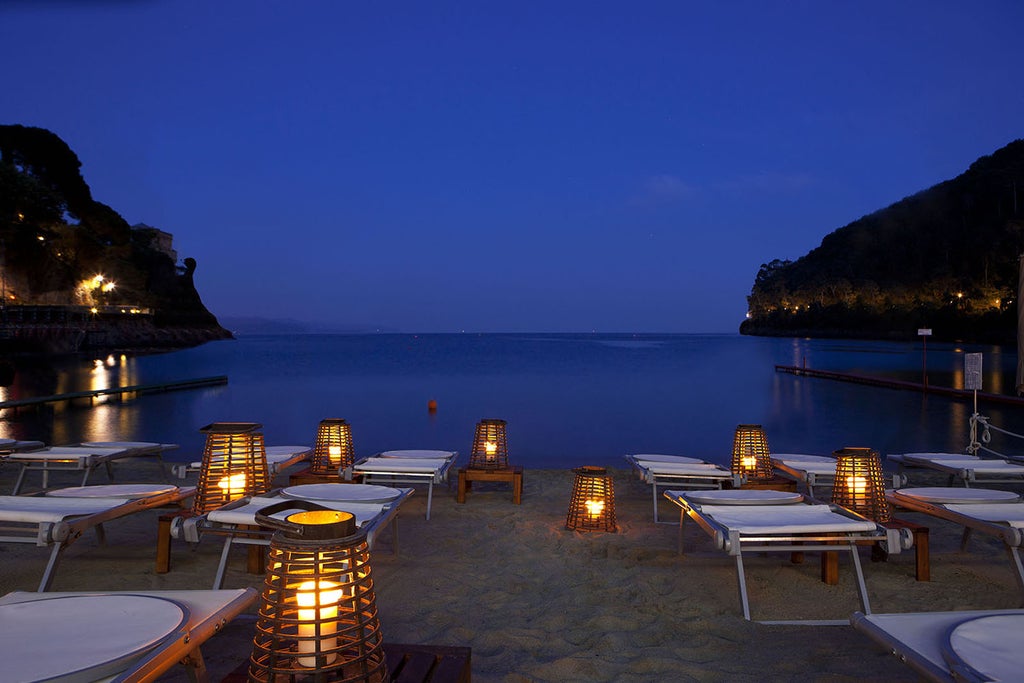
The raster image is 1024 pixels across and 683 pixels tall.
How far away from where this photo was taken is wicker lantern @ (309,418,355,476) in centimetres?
584

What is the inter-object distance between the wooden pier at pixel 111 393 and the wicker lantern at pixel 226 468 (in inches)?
470

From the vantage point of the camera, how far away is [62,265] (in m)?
43.3

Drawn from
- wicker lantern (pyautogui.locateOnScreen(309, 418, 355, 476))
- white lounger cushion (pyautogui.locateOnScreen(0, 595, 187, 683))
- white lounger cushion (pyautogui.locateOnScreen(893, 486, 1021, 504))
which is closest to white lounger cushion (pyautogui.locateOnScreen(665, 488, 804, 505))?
white lounger cushion (pyautogui.locateOnScreen(893, 486, 1021, 504))

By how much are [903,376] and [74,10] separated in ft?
95.5

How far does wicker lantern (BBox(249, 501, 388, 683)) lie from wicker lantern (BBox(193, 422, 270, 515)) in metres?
2.54

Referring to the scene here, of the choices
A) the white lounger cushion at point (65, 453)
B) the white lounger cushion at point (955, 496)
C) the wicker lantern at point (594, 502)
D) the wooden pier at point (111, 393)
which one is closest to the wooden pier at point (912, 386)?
the white lounger cushion at point (955, 496)

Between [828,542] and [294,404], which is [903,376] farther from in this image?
[828,542]

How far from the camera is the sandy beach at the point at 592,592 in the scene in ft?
9.29

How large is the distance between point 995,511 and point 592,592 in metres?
2.30

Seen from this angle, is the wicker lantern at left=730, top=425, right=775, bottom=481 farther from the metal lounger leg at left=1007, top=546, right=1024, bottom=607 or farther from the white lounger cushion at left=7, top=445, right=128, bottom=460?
the white lounger cushion at left=7, top=445, right=128, bottom=460

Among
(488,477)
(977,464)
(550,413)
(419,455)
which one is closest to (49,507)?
(419,455)

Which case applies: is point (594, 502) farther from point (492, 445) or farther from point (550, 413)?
point (550, 413)

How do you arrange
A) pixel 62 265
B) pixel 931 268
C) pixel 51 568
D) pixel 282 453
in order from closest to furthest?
pixel 51 568, pixel 282 453, pixel 62 265, pixel 931 268

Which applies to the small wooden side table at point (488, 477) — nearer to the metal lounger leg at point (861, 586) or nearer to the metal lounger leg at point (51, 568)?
the metal lounger leg at point (861, 586)
